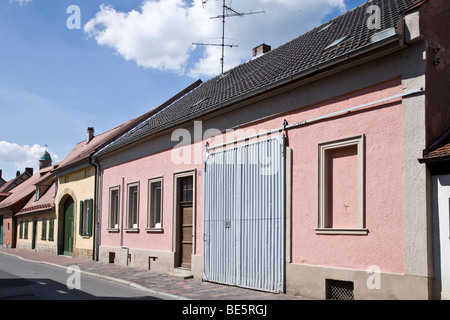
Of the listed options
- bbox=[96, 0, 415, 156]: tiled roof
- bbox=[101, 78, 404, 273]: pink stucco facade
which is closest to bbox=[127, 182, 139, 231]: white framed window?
bbox=[96, 0, 415, 156]: tiled roof

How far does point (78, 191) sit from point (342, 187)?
1764 cm

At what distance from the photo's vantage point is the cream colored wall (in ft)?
74.8

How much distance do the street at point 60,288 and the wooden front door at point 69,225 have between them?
956cm

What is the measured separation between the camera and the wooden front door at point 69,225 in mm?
26375

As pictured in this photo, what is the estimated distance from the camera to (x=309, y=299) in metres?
10.1

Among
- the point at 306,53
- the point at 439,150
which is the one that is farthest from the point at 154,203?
the point at 439,150

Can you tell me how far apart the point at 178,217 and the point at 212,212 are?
7.50 ft

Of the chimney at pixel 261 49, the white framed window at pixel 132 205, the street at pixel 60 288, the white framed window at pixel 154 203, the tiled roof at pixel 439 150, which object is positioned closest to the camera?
the tiled roof at pixel 439 150

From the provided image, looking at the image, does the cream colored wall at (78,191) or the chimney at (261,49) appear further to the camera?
the cream colored wall at (78,191)

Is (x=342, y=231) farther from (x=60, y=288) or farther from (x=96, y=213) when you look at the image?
(x=96, y=213)

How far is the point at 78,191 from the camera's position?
24.7 meters

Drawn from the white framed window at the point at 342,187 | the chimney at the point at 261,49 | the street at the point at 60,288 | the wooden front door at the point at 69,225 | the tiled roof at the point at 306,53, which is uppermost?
the chimney at the point at 261,49

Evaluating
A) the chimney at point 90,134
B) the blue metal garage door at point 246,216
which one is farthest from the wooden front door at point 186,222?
the chimney at point 90,134

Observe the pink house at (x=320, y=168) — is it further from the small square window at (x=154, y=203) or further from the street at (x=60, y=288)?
the street at (x=60, y=288)
